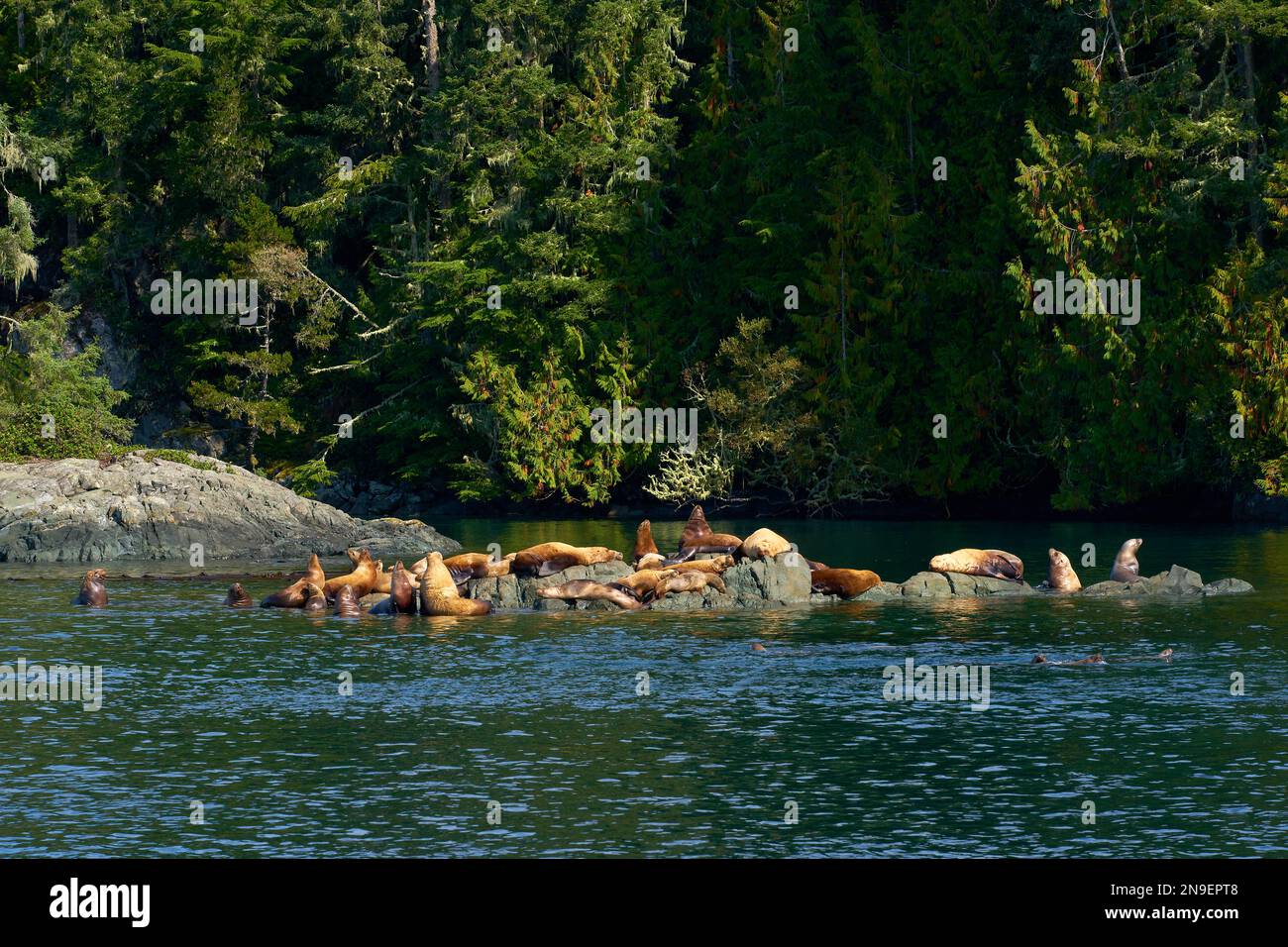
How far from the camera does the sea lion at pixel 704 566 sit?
3716cm

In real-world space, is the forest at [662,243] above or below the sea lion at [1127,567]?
above

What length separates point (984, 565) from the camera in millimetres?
38469

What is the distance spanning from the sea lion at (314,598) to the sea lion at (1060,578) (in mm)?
14597

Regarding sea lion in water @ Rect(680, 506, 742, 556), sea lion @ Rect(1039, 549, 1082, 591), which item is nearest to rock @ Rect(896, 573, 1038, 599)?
sea lion @ Rect(1039, 549, 1082, 591)

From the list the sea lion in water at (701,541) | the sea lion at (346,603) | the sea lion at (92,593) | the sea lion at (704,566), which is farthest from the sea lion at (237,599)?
the sea lion in water at (701,541)

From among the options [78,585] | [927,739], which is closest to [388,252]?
[78,585]

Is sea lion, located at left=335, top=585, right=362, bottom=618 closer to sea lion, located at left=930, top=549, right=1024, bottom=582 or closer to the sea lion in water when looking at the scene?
the sea lion in water

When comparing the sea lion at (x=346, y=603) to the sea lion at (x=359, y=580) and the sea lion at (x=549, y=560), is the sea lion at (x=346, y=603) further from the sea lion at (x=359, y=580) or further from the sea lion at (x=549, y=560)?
the sea lion at (x=549, y=560)

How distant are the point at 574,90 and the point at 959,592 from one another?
127 ft

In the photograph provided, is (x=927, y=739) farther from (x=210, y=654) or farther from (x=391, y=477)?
(x=391, y=477)

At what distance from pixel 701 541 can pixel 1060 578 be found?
785 cm

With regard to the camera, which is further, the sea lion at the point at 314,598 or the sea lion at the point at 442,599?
the sea lion at the point at 314,598

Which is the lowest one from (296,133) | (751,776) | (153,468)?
(751,776)

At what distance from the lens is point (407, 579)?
1410 inches
